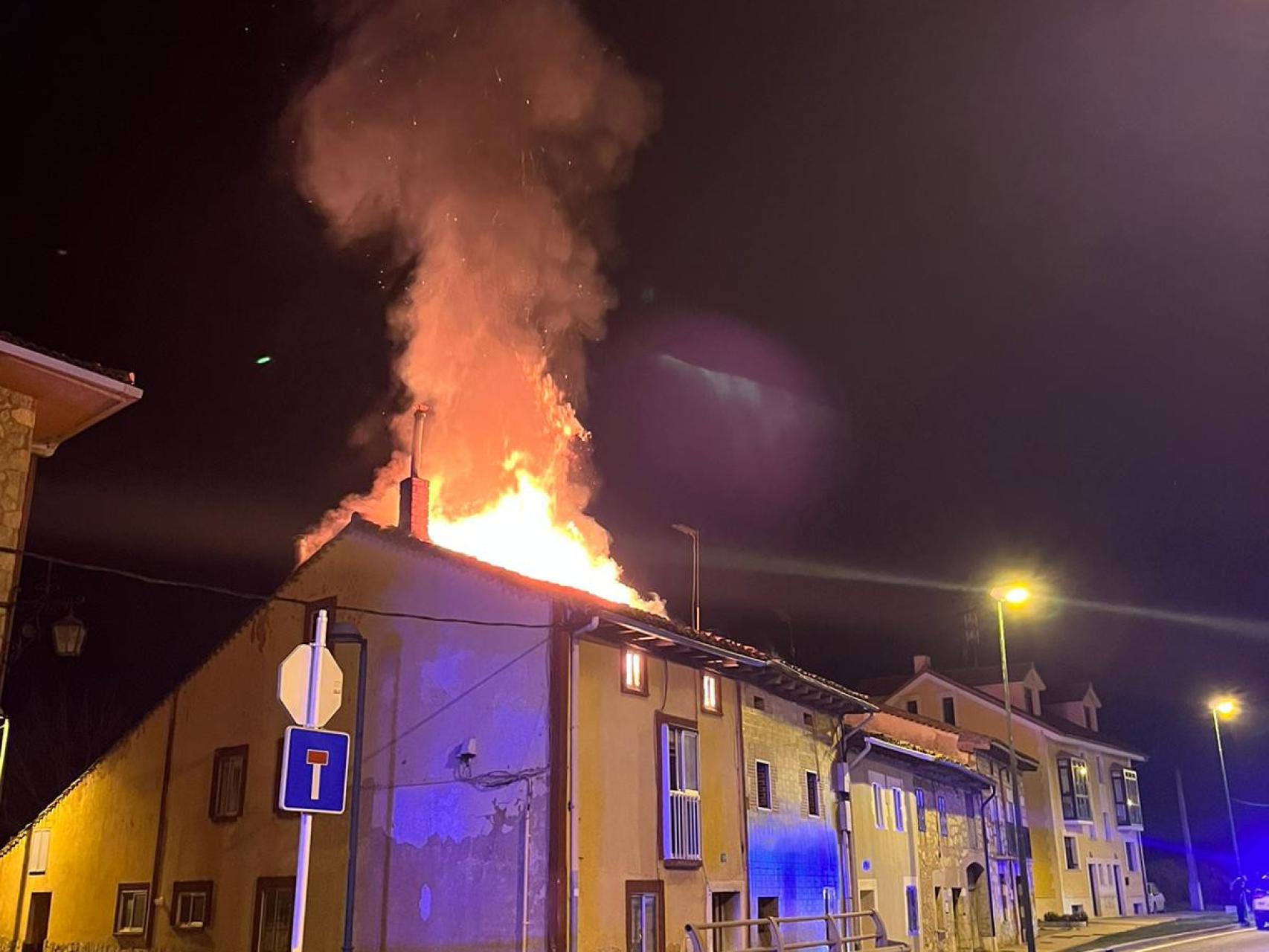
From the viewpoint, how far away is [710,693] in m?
21.5

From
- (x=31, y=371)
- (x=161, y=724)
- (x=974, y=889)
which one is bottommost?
(x=974, y=889)

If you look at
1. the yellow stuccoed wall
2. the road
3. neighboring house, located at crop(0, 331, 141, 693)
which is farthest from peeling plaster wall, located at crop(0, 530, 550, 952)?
the road

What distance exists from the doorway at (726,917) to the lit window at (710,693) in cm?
339

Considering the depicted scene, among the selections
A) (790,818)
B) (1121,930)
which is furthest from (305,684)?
(1121,930)

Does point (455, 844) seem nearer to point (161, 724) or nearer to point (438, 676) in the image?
point (438, 676)

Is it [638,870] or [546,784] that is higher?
[546,784]

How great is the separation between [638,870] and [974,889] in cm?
2037

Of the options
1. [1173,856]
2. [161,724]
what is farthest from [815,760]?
[1173,856]

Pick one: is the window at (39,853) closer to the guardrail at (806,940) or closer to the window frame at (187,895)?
the window frame at (187,895)

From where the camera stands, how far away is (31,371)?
11.6 metres

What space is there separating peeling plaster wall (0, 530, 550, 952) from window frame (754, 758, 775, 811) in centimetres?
635

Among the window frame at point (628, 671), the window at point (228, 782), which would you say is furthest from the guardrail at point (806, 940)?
the window at point (228, 782)

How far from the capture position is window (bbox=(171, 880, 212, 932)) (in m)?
21.5

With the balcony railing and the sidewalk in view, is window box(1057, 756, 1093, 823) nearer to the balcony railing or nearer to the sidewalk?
the sidewalk
